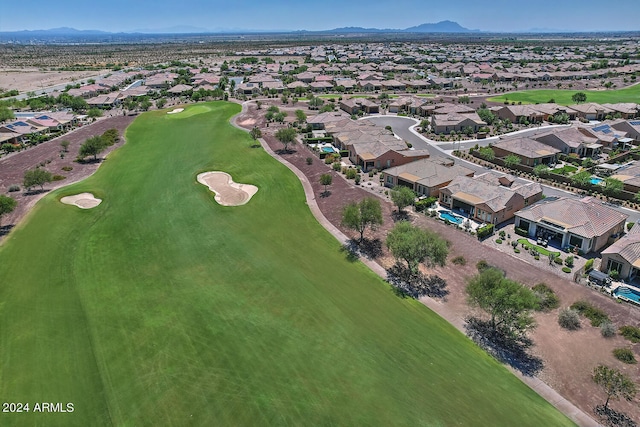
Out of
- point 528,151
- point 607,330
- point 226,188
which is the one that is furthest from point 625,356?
point 226,188

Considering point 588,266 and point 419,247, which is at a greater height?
point 419,247

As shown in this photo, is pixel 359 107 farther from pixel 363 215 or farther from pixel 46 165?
pixel 46 165

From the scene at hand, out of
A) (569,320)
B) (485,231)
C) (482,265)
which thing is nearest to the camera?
(569,320)

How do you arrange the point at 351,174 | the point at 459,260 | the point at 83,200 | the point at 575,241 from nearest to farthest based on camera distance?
1. the point at 459,260
2. the point at 575,241
3. the point at 83,200
4. the point at 351,174

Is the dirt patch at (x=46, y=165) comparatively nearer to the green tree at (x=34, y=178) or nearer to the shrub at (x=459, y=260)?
the green tree at (x=34, y=178)

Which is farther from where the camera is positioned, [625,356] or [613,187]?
[613,187]

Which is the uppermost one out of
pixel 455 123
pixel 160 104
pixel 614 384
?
pixel 160 104

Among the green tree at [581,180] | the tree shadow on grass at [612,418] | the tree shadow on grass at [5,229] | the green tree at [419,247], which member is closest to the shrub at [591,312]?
the tree shadow on grass at [612,418]
